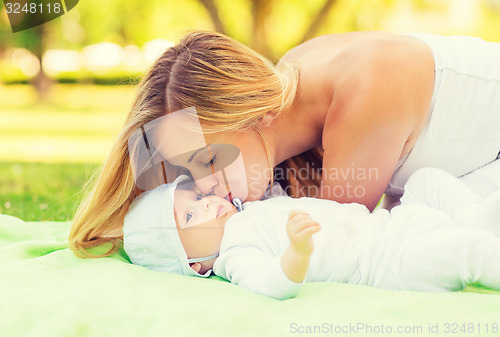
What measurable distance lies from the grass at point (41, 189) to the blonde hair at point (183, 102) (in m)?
0.36

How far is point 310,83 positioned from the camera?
2170 mm

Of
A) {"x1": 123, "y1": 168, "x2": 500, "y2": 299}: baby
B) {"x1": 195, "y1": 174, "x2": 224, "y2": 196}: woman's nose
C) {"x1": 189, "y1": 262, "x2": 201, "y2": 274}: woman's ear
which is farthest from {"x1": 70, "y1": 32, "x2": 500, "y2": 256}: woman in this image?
{"x1": 189, "y1": 262, "x2": 201, "y2": 274}: woman's ear

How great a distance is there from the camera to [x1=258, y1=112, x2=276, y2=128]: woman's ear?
6.88 ft

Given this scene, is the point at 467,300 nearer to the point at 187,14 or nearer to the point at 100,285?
the point at 100,285

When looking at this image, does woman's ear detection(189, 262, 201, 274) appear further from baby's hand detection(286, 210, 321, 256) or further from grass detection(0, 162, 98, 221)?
grass detection(0, 162, 98, 221)

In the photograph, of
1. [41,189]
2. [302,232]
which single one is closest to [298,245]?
[302,232]

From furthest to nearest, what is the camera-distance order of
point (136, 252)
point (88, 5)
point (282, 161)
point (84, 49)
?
1. point (84, 49)
2. point (88, 5)
3. point (282, 161)
4. point (136, 252)

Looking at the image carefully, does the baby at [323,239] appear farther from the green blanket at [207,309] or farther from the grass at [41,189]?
the grass at [41,189]

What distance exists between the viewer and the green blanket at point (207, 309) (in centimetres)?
129

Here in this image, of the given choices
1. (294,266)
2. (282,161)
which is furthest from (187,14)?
(294,266)

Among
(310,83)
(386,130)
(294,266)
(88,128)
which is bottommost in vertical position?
(88,128)

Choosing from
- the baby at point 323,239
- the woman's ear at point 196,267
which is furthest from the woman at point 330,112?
the woman's ear at point 196,267

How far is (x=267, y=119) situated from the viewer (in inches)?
83.1

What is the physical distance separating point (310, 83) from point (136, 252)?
35.7 inches
